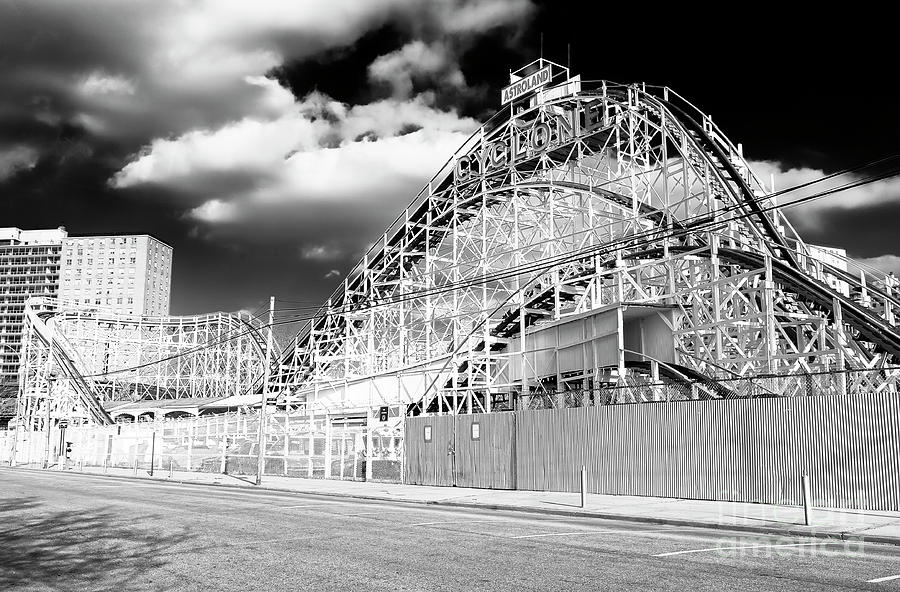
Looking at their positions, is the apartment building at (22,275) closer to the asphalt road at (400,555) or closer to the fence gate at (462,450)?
the fence gate at (462,450)

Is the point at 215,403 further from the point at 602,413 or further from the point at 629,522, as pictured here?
the point at 629,522

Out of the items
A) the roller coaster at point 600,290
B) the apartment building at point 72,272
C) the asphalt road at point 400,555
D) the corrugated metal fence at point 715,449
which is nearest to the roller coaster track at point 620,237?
the roller coaster at point 600,290

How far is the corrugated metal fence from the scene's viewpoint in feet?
55.6

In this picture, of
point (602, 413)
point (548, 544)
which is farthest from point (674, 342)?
point (548, 544)

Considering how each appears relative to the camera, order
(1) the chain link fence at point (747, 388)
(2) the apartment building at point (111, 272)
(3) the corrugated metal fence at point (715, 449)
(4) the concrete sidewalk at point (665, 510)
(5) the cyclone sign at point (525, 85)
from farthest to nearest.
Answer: (2) the apartment building at point (111, 272) → (5) the cyclone sign at point (525, 85) → (1) the chain link fence at point (747, 388) → (3) the corrugated metal fence at point (715, 449) → (4) the concrete sidewalk at point (665, 510)

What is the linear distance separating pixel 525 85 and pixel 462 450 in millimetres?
20157

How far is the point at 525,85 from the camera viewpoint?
38938mm

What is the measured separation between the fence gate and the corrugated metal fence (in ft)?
0.21

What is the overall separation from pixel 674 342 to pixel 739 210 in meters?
7.79

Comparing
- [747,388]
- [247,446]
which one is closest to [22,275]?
[247,446]

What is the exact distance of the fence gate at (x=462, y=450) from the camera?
25531 mm

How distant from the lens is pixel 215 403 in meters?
57.8

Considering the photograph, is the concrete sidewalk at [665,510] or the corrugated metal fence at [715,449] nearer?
the concrete sidewalk at [665,510]

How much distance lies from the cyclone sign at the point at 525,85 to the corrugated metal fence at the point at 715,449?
1901cm
